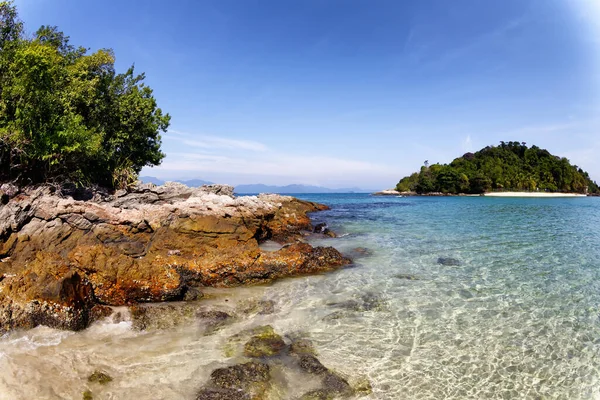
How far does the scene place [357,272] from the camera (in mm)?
14453

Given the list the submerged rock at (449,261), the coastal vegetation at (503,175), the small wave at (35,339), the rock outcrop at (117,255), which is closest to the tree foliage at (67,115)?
the rock outcrop at (117,255)

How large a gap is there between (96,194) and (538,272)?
86.6 ft

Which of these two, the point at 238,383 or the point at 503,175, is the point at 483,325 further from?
the point at 503,175

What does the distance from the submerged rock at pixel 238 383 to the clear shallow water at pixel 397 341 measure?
29cm

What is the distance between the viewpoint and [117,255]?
A: 11.7 meters

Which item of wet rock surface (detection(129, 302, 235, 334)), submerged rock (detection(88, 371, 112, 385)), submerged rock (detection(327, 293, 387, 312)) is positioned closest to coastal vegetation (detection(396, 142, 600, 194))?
submerged rock (detection(327, 293, 387, 312))

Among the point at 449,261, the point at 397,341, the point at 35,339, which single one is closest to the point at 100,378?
the point at 35,339

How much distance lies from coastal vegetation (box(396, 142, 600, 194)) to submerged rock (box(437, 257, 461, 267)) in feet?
405

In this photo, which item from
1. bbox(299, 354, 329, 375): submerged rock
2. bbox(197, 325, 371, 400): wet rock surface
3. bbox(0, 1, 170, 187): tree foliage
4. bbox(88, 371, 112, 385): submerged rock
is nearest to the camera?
bbox(197, 325, 371, 400): wet rock surface

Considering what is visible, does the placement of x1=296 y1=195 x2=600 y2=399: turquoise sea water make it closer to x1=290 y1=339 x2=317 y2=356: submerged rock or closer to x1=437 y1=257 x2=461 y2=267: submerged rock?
x1=437 y1=257 x2=461 y2=267: submerged rock

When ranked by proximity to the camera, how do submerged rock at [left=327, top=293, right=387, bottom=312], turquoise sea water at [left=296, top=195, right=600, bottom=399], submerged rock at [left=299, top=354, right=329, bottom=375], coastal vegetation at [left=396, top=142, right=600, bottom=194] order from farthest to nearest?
coastal vegetation at [left=396, top=142, right=600, bottom=194] < submerged rock at [left=327, top=293, right=387, bottom=312] < submerged rock at [left=299, top=354, right=329, bottom=375] < turquoise sea water at [left=296, top=195, right=600, bottom=399]

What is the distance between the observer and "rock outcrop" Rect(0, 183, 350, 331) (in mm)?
8672

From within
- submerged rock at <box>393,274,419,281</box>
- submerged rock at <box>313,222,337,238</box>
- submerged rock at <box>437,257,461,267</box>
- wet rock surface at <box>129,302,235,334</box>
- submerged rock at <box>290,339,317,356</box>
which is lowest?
wet rock surface at <box>129,302,235,334</box>

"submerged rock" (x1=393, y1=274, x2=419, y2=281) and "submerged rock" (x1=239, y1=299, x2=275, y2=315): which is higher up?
"submerged rock" (x1=393, y1=274, x2=419, y2=281)
